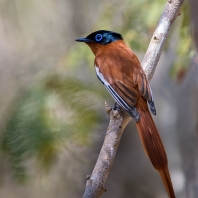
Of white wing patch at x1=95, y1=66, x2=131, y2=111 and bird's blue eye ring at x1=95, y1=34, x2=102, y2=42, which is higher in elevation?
bird's blue eye ring at x1=95, y1=34, x2=102, y2=42

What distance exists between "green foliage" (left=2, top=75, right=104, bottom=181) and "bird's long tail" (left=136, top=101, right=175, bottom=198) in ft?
1.36

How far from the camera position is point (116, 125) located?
6.57 feet

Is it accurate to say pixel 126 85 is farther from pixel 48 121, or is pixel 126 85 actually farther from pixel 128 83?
pixel 48 121

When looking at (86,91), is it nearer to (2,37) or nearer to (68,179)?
(68,179)

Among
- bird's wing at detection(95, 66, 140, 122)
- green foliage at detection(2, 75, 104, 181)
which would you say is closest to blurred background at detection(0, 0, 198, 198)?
green foliage at detection(2, 75, 104, 181)

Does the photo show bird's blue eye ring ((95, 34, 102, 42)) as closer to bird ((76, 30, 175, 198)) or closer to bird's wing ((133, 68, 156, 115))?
bird ((76, 30, 175, 198))

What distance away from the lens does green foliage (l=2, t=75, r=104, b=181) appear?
7.43 feet

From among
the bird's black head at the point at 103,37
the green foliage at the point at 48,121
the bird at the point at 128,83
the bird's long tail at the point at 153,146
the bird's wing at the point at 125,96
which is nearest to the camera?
the bird's long tail at the point at 153,146

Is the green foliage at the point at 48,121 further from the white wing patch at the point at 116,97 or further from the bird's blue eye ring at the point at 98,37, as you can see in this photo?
the bird's blue eye ring at the point at 98,37

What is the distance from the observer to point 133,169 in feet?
11.5

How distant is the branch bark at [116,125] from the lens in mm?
1710

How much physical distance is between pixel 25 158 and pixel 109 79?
587 millimetres

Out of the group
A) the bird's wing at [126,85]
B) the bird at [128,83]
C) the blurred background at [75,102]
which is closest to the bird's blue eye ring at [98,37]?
the bird at [128,83]

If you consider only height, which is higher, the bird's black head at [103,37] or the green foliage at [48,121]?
the bird's black head at [103,37]
